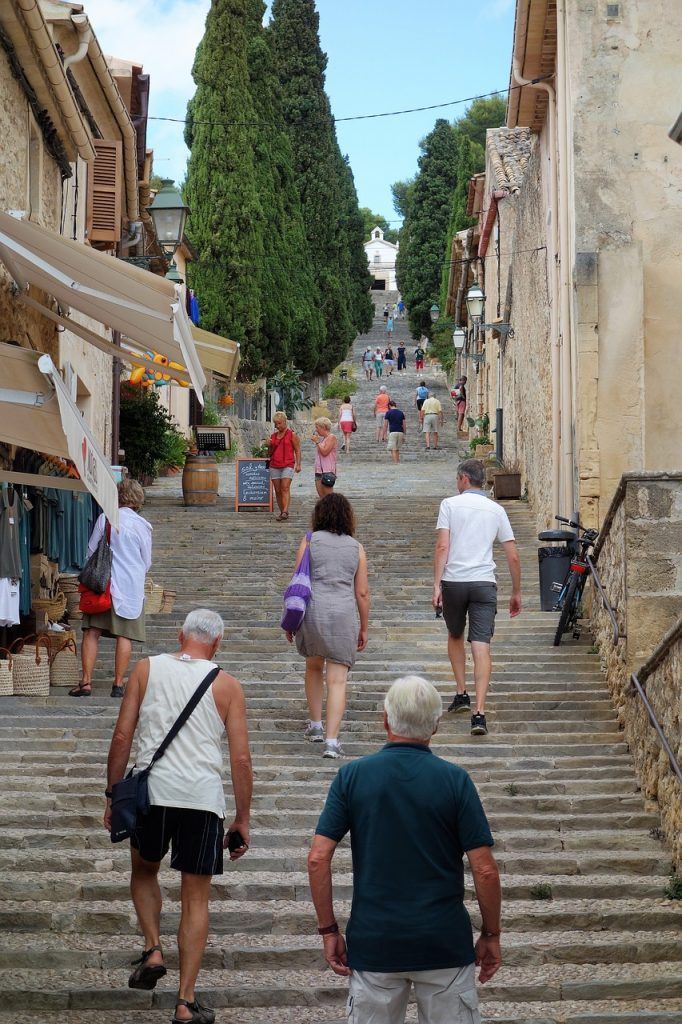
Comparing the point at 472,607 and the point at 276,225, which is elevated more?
the point at 276,225

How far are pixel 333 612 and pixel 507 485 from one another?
12.8 m

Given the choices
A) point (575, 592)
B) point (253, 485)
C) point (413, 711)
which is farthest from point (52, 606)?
point (253, 485)

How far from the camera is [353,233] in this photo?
186 ft

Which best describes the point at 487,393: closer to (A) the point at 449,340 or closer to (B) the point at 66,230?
(B) the point at 66,230

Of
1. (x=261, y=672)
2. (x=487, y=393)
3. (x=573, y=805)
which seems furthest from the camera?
(x=487, y=393)

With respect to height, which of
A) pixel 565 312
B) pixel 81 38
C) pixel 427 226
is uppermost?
pixel 427 226

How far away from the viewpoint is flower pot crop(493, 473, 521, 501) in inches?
816

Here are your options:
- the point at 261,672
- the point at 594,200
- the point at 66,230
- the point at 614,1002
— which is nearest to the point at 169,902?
the point at 614,1002

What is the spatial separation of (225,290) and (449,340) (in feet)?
77.7

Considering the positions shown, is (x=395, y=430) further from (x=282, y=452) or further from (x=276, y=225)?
(x=282, y=452)

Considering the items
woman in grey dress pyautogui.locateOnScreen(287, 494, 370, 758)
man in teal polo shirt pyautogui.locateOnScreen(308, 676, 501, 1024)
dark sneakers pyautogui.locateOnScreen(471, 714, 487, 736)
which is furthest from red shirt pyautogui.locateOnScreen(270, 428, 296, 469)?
man in teal polo shirt pyautogui.locateOnScreen(308, 676, 501, 1024)

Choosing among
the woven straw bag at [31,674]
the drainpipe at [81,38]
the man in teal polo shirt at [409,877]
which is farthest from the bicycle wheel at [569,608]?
the drainpipe at [81,38]

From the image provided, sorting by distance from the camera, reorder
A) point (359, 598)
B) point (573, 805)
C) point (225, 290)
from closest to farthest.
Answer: point (573, 805) < point (359, 598) < point (225, 290)

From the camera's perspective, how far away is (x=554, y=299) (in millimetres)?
15680
